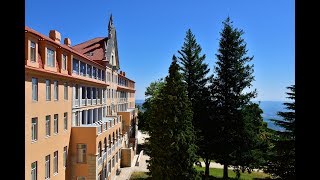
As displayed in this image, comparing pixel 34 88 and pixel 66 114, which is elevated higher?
pixel 34 88

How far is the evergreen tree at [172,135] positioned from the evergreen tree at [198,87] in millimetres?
8900

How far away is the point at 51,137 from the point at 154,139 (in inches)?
343

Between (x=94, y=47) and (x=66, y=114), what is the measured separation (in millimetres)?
16566

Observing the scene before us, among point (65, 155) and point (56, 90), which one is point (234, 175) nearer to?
point (65, 155)

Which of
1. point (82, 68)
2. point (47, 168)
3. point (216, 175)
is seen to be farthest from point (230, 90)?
point (47, 168)

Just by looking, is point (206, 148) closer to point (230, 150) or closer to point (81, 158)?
point (230, 150)

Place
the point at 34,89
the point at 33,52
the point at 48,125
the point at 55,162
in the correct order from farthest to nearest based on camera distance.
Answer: the point at 55,162 < the point at 48,125 < the point at 33,52 < the point at 34,89

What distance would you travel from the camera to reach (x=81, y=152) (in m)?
24.0

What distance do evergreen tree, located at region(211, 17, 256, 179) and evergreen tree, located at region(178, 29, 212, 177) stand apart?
3.91 ft

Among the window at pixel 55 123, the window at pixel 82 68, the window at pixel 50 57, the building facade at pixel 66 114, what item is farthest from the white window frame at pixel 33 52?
the window at pixel 82 68

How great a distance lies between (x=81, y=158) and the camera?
24.0m

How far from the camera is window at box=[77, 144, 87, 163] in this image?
23.9 m

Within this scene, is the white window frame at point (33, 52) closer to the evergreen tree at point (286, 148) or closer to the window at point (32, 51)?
the window at point (32, 51)
